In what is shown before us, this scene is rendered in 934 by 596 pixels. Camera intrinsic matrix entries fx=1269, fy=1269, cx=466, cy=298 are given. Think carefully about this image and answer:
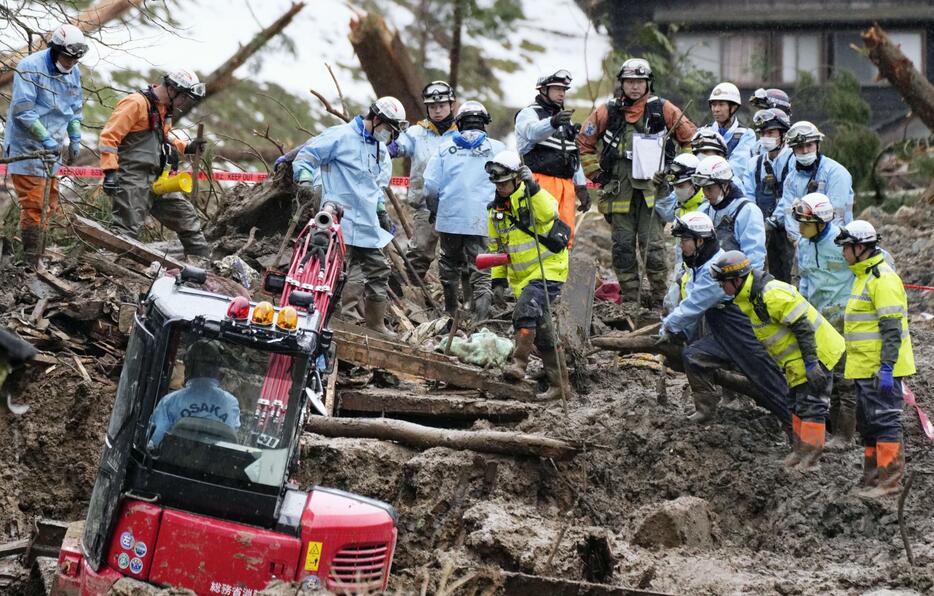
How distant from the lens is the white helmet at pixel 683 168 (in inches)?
413

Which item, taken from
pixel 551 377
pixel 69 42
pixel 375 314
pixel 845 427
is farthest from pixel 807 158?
pixel 69 42

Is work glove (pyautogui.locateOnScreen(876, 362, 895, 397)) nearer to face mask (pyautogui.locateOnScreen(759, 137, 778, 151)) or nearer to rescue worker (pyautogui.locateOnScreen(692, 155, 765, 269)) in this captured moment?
rescue worker (pyautogui.locateOnScreen(692, 155, 765, 269))

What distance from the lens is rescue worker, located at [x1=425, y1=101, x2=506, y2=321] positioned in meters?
11.5

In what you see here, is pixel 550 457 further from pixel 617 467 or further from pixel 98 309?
pixel 98 309

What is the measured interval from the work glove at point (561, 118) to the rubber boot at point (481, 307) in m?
1.75

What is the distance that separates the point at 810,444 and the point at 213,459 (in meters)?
4.98

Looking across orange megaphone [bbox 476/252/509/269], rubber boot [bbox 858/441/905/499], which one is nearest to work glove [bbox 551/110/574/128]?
orange megaphone [bbox 476/252/509/269]

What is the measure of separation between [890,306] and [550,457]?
2.64 m

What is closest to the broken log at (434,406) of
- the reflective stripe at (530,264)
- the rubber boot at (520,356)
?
the rubber boot at (520,356)

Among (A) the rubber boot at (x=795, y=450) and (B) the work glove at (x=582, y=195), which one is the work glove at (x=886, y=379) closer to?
(A) the rubber boot at (x=795, y=450)

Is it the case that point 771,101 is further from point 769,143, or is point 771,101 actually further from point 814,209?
point 814,209

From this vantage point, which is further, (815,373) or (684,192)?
(684,192)

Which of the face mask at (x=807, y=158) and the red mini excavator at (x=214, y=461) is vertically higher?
the face mask at (x=807, y=158)

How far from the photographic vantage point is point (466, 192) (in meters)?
11.4
